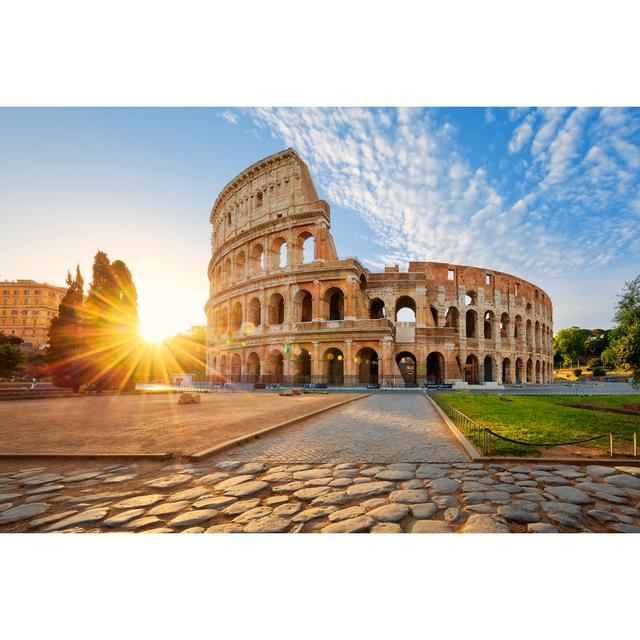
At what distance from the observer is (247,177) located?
35875 millimetres

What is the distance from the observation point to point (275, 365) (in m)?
30.5

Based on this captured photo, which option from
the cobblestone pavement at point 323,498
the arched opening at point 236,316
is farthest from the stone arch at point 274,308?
the cobblestone pavement at point 323,498

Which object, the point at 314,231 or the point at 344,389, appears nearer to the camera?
the point at 344,389

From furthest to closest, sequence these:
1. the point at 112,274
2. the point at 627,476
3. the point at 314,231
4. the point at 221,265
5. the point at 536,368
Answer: the point at 536,368 → the point at 221,265 → the point at 314,231 → the point at 112,274 → the point at 627,476

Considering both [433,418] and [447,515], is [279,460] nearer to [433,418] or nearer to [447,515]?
[447,515]

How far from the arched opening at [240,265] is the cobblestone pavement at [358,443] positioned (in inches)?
1120

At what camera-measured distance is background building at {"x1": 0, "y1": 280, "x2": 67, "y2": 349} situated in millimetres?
47188

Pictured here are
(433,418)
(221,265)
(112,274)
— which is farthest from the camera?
(221,265)

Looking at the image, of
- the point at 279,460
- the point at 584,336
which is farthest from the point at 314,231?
the point at 584,336

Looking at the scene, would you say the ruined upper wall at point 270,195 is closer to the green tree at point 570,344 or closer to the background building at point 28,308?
the background building at point 28,308

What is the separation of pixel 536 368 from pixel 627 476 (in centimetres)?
4586

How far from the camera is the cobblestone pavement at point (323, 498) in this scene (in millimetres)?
2990

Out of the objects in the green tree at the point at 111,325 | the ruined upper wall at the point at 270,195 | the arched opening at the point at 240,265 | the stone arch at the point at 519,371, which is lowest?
the stone arch at the point at 519,371

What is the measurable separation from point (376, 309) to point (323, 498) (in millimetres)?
32251
